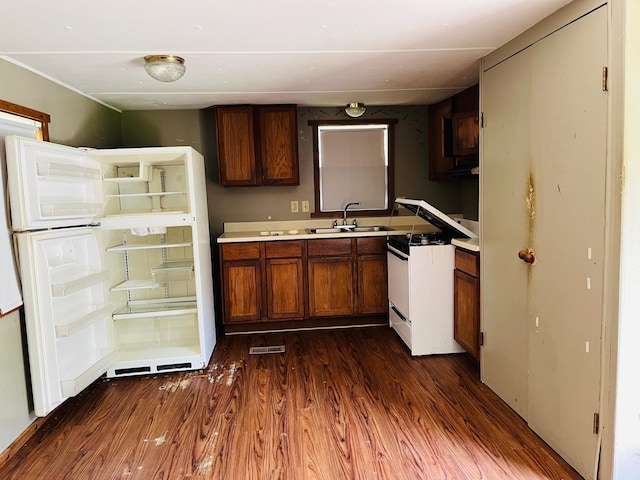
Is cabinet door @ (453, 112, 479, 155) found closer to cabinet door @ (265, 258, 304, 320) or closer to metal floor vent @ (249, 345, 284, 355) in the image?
cabinet door @ (265, 258, 304, 320)

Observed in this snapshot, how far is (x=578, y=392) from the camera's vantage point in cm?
179

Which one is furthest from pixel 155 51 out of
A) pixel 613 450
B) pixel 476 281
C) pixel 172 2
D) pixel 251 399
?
pixel 613 450

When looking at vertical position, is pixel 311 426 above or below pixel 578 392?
below

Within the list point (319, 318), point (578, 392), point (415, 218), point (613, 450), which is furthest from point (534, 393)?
point (415, 218)

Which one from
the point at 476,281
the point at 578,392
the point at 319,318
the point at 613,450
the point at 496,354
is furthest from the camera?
the point at 319,318

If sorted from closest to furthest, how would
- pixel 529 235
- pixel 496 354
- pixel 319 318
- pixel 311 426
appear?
pixel 529 235 < pixel 311 426 < pixel 496 354 < pixel 319 318

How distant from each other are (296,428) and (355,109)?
110 inches

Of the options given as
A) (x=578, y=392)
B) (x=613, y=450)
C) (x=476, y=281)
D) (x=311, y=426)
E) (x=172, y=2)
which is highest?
(x=172, y=2)

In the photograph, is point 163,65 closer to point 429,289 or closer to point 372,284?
point 429,289

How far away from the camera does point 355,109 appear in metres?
3.89

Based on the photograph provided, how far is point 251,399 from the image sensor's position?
259cm

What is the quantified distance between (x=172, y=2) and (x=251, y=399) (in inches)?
84.0

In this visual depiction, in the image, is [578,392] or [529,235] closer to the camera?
[578,392]

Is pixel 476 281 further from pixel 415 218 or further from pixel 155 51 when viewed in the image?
pixel 155 51
